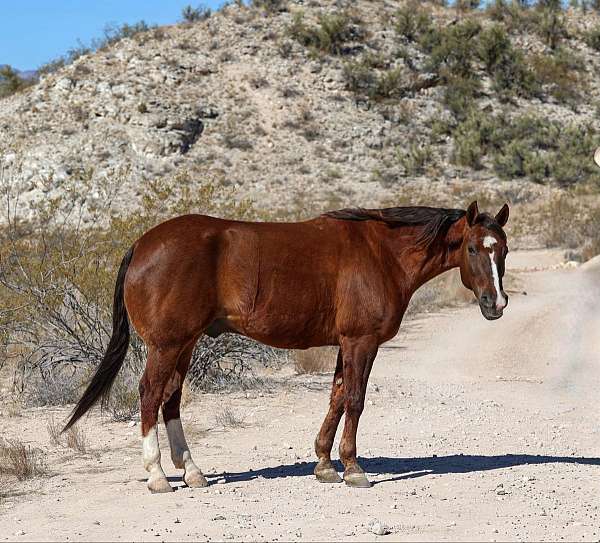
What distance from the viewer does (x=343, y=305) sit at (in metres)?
7.70

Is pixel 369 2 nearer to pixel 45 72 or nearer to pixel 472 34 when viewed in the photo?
pixel 472 34

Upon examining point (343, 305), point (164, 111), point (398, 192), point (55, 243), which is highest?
point (164, 111)

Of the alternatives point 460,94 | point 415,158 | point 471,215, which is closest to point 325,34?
point 460,94

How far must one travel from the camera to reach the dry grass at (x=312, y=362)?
1366 cm

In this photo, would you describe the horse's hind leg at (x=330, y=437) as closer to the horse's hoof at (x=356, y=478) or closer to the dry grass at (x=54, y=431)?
the horse's hoof at (x=356, y=478)

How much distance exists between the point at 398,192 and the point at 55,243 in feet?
83.3

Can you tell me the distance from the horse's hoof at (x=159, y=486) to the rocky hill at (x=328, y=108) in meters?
25.1

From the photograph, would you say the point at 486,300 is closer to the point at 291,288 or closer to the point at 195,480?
the point at 291,288

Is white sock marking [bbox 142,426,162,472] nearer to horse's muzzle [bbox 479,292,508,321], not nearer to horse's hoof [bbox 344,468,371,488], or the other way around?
horse's hoof [bbox 344,468,371,488]

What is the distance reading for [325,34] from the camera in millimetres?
47750

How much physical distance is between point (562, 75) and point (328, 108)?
12070 millimetres

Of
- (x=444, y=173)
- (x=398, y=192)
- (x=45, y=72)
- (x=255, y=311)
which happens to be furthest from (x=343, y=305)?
(x=45, y=72)

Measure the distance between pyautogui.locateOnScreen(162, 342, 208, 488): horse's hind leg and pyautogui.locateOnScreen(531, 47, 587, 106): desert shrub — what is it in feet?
138

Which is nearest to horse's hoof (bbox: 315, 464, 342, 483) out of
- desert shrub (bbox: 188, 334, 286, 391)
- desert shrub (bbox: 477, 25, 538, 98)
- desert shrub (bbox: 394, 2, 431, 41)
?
desert shrub (bbox: 188, 334, 286, 391)
